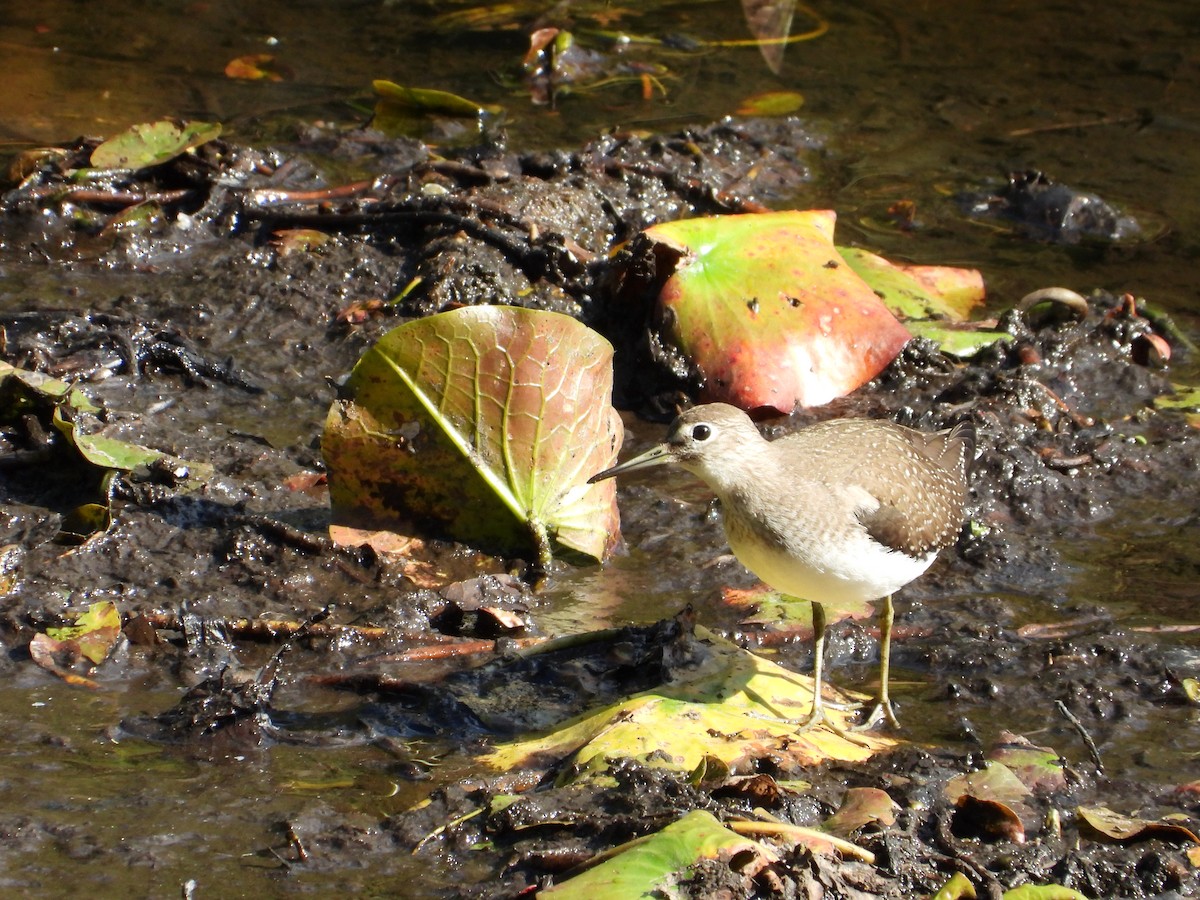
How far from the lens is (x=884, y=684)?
4.60 metres

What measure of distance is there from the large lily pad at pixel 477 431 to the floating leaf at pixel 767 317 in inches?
45.3

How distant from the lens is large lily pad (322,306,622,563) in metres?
5.15

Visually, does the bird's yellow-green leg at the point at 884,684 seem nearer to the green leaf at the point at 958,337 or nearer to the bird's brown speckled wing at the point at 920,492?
the bird's brown speckled wing at the point at 920,492

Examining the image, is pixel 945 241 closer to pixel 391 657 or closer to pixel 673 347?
pixel 673 347

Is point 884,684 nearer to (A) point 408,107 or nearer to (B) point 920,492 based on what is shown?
(B) point 920,492

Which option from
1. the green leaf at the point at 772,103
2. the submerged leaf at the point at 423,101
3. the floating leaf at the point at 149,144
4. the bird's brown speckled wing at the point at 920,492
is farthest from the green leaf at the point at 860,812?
the green leaf at the point at 772,103

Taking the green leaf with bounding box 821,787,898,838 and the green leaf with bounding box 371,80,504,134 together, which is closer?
the green leaf with bounding box 821,787,898,838

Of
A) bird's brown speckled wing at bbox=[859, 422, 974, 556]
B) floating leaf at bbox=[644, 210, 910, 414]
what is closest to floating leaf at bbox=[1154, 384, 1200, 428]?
floating leaf at bbox=[644, 210, 910, 414]

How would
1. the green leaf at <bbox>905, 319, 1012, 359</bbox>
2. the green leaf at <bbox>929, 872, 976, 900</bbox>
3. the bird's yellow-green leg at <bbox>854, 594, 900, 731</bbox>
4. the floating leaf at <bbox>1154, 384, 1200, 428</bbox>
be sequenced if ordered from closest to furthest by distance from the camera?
the green leaf at <bbox>929, 872, 976, 900</bbox> < the bird's yellow-green leg at <bbox>854, 594, 900, 731</bbox> < the floating leaf at <bbox>1154, 384, 1200, 428</bbox> < the green leaf at <bbox>905, 319, 1012, 359</bbox>

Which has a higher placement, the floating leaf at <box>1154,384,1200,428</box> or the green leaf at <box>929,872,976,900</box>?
the green leaf at <box>929,872,976,900</box>

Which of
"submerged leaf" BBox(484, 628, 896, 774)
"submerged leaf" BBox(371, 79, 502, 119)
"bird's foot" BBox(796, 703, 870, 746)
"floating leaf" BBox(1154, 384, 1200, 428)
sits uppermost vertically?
"submerged leaf" BBox(371, 79, 502, 119)

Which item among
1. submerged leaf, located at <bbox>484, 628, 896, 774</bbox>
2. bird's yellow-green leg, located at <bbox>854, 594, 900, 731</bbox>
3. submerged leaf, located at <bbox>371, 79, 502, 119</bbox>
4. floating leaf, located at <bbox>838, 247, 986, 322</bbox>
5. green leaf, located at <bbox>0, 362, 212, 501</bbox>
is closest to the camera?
submerged leaf, located at <bbox>484, 628, 896, 774</bbox>

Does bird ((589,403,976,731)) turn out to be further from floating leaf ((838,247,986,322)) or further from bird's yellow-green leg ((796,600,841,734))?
floating leaf ((838,247,986,322))

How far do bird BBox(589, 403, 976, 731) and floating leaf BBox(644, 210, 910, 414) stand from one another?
4.16 ft
